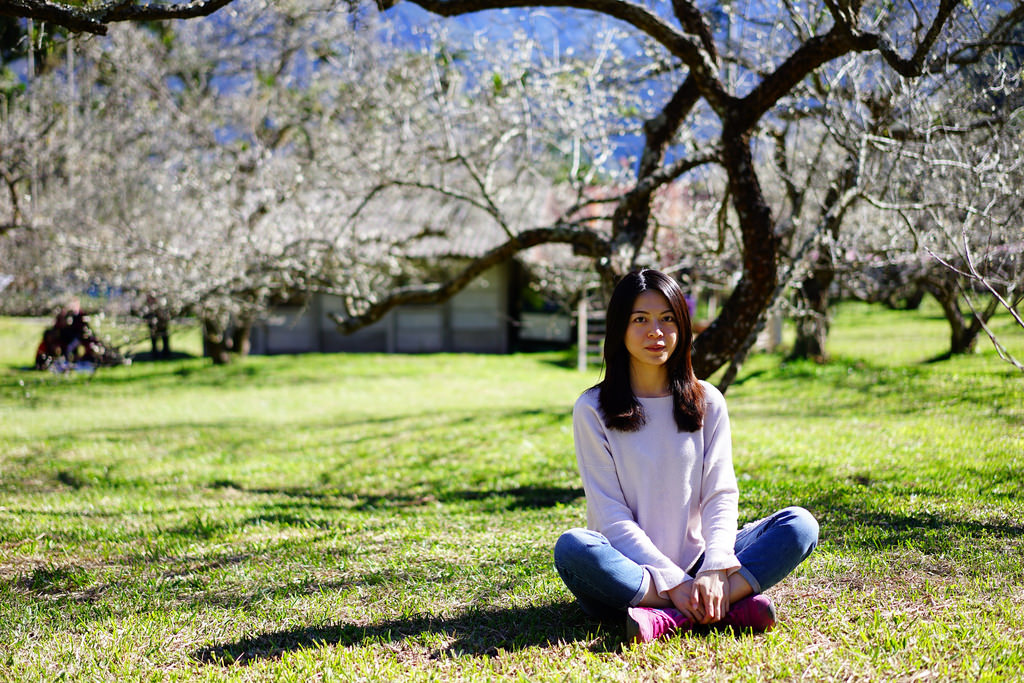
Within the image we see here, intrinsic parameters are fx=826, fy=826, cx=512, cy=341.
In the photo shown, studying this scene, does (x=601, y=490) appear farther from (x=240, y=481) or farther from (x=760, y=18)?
(x=760, y=18)

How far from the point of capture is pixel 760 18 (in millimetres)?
7977

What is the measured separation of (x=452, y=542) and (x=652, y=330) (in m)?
2.17

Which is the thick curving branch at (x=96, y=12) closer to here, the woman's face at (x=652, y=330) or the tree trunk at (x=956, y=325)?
the woman's face at (x=652, y=330)

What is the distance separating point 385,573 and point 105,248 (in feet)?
30.5

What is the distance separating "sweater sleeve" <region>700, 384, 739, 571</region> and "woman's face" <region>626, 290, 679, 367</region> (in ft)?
0.86

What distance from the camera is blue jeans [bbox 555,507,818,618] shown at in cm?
281

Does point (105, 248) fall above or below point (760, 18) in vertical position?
below

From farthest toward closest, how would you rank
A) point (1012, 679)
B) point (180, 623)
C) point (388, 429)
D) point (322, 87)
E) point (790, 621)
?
point (322, 87), point (388, 429), point (180, 623), point (790, 621), point (1012, 679)

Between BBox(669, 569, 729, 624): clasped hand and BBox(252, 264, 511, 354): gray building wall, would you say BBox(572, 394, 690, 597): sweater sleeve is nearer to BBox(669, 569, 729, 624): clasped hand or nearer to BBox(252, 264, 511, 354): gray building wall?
BBox(669, 569, 729, 624): clasped hand

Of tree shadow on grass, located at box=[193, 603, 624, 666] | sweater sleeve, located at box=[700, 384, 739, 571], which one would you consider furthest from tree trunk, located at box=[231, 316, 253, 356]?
sweater sleeve, located at box=[700, 384, 739, 571]

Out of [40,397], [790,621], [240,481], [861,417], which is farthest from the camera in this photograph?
[40,397]

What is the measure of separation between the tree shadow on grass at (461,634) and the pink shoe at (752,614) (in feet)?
1.35

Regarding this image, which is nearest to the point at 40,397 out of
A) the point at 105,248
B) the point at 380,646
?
the point at 105,248

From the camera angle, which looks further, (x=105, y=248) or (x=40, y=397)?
(x=40, y=397)
